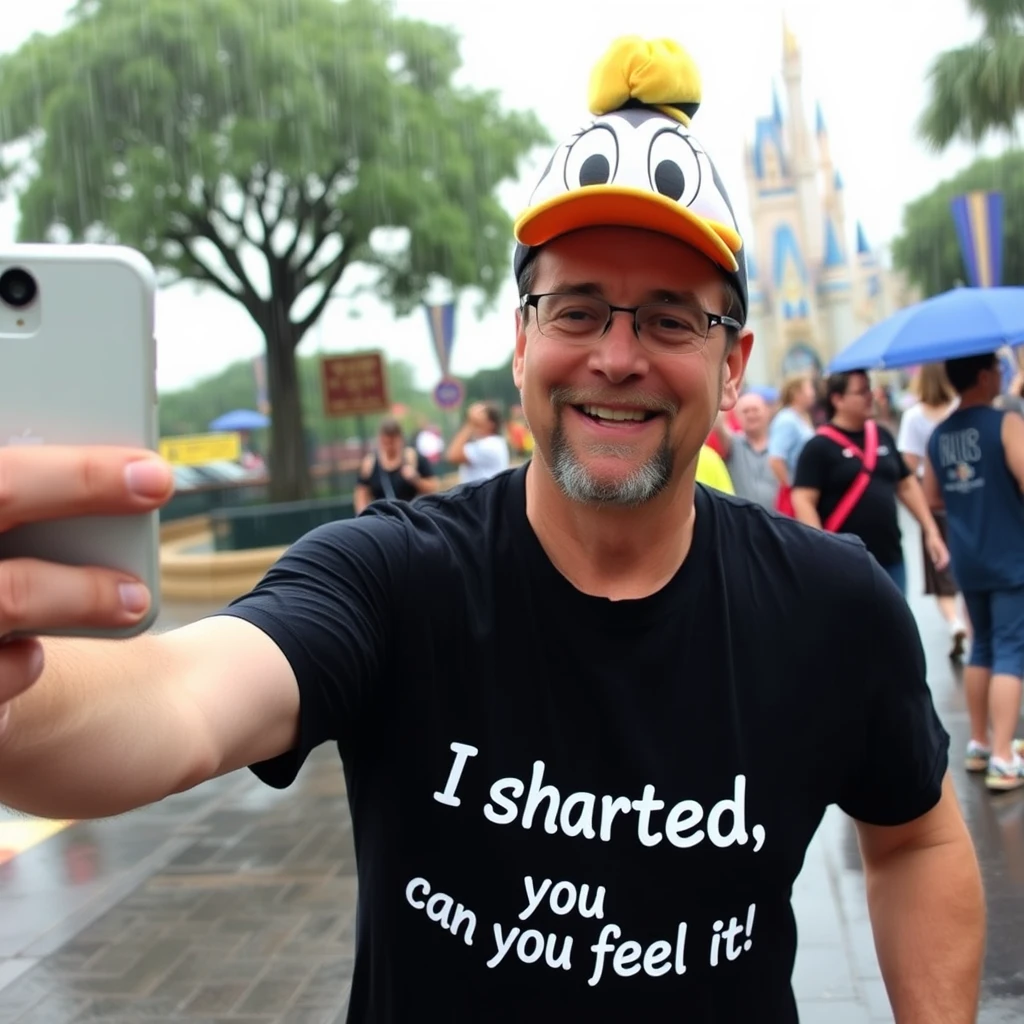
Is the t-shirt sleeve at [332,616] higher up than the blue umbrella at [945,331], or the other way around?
the blue umbrella at [945,331]

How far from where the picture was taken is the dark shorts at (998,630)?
5273 mm

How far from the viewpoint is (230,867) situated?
5.05 meters

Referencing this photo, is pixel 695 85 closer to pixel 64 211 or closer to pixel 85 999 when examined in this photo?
pixel 85 999

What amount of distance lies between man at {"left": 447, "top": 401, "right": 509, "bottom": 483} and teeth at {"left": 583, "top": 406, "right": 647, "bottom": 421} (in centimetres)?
800

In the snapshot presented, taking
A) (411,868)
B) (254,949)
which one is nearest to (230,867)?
(254,949)

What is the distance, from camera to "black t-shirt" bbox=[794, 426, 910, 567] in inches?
225

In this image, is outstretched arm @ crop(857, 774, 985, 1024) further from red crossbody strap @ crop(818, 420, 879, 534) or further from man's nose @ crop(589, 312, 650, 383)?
red crossbody strap @ crop(818, 420, 879, 534)

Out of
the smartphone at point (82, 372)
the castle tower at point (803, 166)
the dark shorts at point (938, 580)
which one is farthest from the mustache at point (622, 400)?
the castle tower at point (803, 166)

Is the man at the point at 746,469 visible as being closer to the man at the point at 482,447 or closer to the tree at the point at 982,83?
the man at the point at 482,447

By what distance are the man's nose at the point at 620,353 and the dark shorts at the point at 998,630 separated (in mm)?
4190

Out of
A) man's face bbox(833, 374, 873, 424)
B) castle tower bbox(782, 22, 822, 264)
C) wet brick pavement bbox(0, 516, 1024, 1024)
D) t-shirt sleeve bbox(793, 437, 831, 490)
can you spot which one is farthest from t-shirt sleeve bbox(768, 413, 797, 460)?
castle tower bbox(782, 22, 822, 264)

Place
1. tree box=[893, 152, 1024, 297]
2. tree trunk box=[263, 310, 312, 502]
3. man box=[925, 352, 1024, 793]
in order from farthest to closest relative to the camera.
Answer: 1. tree box=[893, 152, 1024, 297]
2. tree trunk box=[263, 310, 312, 502]
3. man box=[925, 352, 1024, 793]

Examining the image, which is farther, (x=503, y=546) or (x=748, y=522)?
(x=748, y=522)

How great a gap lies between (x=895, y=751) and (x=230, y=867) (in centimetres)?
394
